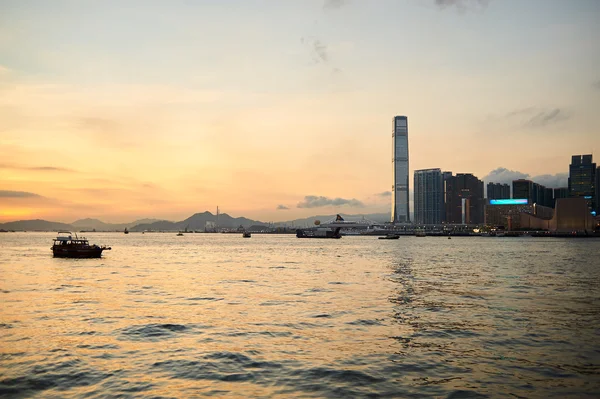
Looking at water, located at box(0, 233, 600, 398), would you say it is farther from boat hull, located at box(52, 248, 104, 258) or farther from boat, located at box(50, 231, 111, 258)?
boat, located at box(50, 231, 111, 258)

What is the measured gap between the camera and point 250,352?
23.9 meters

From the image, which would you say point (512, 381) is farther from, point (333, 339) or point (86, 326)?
point (86, 326)

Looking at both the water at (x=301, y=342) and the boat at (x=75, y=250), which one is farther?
the boat at (x=75, y=250)

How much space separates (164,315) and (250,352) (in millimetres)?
13653

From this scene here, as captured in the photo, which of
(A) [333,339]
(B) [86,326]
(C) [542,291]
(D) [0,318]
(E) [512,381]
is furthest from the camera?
(C) [542,291]

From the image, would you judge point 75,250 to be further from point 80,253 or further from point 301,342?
point 301,342

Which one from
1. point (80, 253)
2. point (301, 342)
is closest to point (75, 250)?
point (80, 253)

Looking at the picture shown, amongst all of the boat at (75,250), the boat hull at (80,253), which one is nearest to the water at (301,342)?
the boat hull at (80,253)

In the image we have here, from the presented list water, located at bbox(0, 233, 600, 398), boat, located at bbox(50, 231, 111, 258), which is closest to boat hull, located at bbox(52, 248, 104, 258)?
boat, located at bbox(50, 231, 111, 258)

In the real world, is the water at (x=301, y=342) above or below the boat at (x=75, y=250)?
below

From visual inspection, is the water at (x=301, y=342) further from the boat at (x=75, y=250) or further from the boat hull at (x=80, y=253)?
the boat at (x=75, y=250)

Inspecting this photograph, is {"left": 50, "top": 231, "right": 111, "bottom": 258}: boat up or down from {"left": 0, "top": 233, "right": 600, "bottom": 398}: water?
up

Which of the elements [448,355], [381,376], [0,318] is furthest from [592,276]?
[0,318]

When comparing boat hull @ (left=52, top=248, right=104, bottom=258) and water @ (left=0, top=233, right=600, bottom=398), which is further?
boat hull @ (left=52, top=248, right=104, bottom=258)
